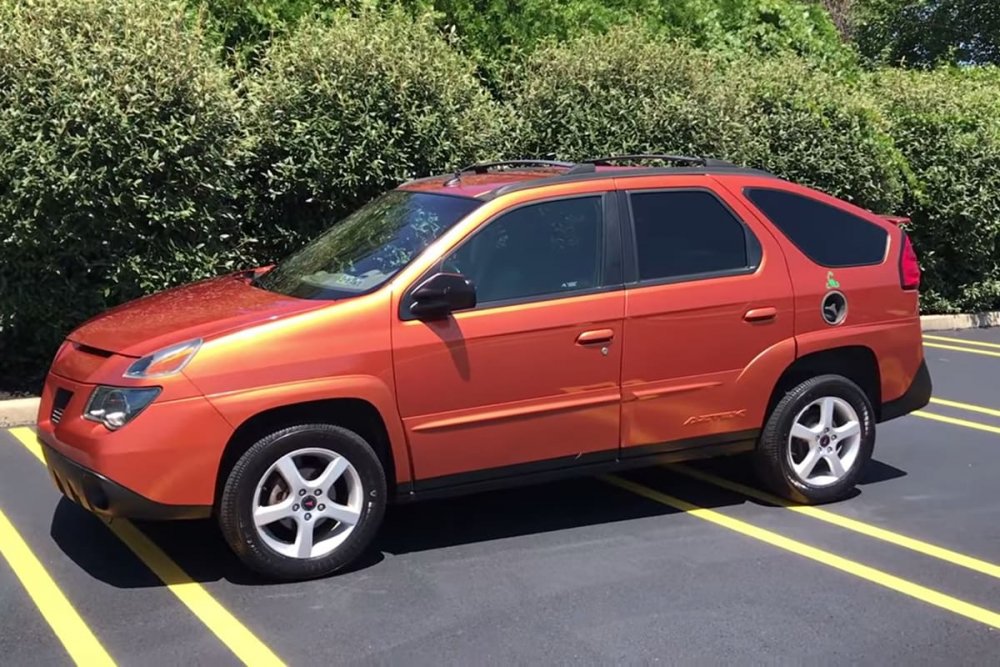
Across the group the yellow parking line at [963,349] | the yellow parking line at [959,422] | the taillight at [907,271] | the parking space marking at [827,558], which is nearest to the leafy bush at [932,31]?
the yellow parking line at [963,349]

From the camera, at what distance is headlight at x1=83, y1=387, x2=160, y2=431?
433 cm

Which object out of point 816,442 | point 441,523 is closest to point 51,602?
point 441,523

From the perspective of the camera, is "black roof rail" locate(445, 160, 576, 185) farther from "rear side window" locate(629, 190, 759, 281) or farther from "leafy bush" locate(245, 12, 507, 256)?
"leafy bush" locate(245, 12, 507, 256)

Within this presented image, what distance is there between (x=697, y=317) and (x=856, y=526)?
4.45ft

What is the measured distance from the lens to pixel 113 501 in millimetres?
4328

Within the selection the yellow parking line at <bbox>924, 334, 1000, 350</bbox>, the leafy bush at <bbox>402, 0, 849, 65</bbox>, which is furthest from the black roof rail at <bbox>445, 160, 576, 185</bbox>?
the yellow parking line at <bbox>924, 334, 1000, 350</bbox>

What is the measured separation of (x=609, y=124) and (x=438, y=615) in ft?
19.2

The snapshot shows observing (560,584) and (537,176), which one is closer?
(560,584)

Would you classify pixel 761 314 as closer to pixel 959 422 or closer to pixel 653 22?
pixel 959 422

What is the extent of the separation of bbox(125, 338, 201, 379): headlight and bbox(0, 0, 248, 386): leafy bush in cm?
303

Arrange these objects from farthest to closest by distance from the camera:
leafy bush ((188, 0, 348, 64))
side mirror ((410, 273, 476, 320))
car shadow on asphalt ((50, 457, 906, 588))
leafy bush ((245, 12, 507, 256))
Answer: leafy bush ((188, 0, 348, 64)), leafy bush ((245, 12, 507, 256)), car shadow on asphalt ((50, 457, 906, 588)), side mirror ((410, 273, 476, 320))

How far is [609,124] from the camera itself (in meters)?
9.27

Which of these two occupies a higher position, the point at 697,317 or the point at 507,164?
the point at 507,164

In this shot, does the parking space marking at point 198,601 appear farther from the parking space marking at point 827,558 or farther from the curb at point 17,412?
the parking space marking at point 827,558
